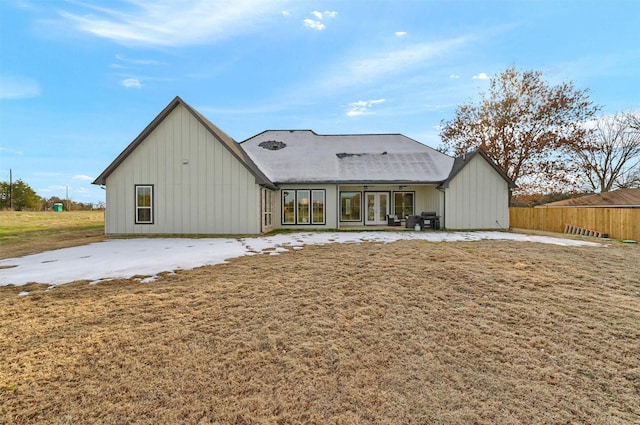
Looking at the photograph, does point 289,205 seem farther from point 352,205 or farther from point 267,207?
point 352,205

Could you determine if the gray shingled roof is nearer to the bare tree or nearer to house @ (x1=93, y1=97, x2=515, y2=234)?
house @ (x1=93, y1=97, x2=515, y2=234)

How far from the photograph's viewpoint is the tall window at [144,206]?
1323 cm

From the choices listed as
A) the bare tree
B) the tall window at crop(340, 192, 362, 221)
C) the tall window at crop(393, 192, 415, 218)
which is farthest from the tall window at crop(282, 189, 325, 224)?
the bare tree

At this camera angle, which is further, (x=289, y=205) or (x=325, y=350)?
(x=289, y=205)

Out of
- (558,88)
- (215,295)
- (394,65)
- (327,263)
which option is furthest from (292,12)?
(558,88)

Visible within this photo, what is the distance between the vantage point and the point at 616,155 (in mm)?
28391

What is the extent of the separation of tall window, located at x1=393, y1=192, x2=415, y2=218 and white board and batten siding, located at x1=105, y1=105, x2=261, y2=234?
29.9 feet

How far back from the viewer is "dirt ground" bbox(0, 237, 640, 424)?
91.3 inches

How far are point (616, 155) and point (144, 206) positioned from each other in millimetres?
40015

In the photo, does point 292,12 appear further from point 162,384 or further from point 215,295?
point 162,384

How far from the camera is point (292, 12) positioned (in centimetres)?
1067

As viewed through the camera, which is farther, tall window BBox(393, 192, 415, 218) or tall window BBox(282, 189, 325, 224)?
tall window BBox(393, 192, 415, 218)

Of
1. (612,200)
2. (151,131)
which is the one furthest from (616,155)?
(151,131)

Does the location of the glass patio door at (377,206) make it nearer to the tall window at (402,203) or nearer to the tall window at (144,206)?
the tall window at (402,203)
